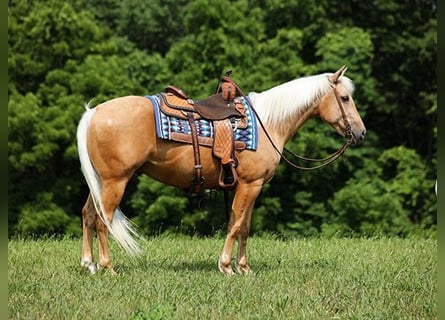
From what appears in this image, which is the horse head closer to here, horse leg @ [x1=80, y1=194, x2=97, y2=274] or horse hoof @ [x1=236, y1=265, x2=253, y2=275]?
horse hoof @ [x1=236, y1=265, x2=253, y2=275]

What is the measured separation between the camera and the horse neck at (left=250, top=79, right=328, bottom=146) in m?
7.59

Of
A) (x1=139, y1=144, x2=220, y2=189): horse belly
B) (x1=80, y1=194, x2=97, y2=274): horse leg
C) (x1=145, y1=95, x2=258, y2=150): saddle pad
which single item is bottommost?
(x1=80, y1=194, x2=97, y2=274): horse leg

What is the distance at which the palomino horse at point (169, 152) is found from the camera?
22.4 feet

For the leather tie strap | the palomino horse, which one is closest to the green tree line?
the palomino horse

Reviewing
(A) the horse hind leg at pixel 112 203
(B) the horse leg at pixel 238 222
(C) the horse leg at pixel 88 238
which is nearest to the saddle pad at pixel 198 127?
(B) the horse leg at pixel 238 222

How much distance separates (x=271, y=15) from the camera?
2584cm

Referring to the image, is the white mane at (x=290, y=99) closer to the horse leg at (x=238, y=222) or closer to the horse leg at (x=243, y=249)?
the horse leg at (x=238, y=222)

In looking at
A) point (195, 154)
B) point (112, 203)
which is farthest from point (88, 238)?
point (195, 154)

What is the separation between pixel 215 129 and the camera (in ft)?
23.5

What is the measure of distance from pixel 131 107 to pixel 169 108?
391 millimetres

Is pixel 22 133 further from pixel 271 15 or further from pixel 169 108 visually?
pixel 169 108

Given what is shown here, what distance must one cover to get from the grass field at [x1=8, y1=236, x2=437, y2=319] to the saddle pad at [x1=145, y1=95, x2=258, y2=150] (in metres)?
1.40

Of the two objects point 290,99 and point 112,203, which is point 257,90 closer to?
point 290,99

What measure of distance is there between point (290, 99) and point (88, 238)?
2661 mm
